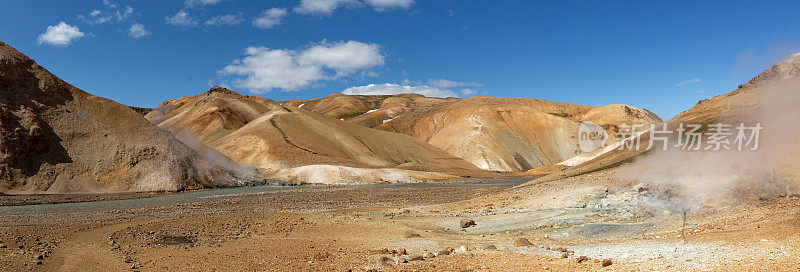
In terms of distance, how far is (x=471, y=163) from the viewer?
85.1 metres

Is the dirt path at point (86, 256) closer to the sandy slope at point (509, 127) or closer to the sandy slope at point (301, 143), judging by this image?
the sandy slope at point (301, 143)

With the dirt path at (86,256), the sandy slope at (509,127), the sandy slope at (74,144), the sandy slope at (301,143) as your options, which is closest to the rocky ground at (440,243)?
the dirt path at (86,256)

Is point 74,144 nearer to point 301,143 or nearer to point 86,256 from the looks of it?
point 301,143

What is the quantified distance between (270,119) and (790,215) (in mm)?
79596

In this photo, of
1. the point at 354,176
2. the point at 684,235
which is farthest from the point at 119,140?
the point at 684,235

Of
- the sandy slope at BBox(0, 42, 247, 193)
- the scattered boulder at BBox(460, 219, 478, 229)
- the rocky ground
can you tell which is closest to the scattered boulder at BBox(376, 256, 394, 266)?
the rocky ground

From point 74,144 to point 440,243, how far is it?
42.2 m

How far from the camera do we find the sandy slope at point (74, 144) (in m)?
38.5

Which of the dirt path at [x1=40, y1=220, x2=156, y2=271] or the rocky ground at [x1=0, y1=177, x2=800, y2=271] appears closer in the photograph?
the rocky ground at [x1=0, y1=177, x2=800, y2=271]

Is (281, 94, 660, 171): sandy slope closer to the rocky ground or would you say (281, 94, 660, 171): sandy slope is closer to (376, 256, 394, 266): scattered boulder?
the rocky ground

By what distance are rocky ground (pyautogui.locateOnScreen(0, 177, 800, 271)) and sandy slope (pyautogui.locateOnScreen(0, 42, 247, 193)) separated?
23.6m

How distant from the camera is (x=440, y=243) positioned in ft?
42.3

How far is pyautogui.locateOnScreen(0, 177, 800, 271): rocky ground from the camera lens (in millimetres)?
8425

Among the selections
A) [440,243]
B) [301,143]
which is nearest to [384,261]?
[440,243]
